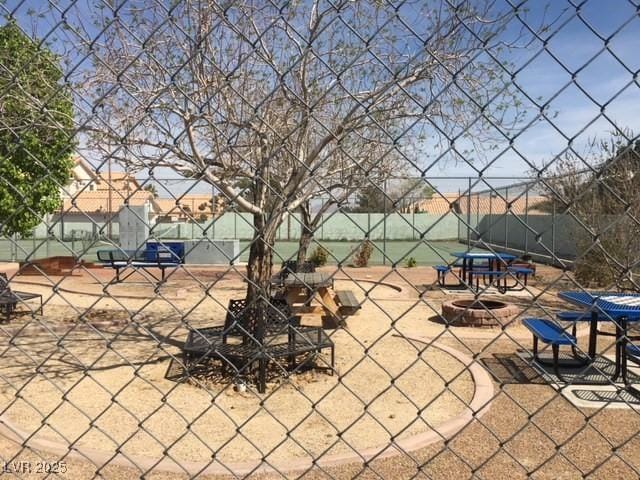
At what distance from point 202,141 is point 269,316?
197 cm

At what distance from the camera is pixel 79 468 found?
331 cm

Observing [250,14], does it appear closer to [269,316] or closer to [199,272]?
[269,316]

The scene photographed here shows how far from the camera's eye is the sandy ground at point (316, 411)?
256 centimetres

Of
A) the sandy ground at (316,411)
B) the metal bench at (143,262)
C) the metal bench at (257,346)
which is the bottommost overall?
the sandy ground at (316,411)

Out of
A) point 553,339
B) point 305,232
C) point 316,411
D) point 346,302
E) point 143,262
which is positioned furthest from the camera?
point 143,262

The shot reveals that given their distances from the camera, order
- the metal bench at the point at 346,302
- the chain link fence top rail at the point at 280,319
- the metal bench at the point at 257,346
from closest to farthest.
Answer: the chain link fence top rail at the point at 280,319
the metal bench at the point at 257,346
the metal bench at the point at 346,302

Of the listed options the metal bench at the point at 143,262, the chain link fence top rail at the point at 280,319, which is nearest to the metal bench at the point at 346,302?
the chain link fence top rail at the point at 280,319

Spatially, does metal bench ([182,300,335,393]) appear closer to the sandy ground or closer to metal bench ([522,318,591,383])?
the sandy ground

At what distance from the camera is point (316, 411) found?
211 cm

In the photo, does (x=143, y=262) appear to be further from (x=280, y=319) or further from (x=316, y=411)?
(x=316, y=411)

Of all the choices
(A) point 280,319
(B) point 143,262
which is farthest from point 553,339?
(B) point 143,262

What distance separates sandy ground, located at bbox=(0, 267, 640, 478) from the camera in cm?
256

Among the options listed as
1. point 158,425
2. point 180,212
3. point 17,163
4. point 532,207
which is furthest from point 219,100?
point 532,207

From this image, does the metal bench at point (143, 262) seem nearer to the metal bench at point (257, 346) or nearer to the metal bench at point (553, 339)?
the metal bench at point (257, 346)
